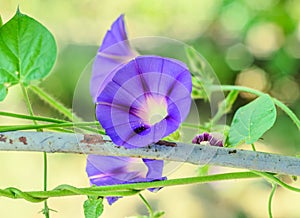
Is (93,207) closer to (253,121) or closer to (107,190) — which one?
(107,190)

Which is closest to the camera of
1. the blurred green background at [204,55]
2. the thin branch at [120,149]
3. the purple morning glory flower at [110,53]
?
the thin branch at [120,149]

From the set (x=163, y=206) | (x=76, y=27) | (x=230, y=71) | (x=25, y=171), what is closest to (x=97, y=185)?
(x=163, y=206)

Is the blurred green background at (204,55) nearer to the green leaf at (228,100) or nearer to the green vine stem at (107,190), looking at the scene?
the green leaf at (228,100)

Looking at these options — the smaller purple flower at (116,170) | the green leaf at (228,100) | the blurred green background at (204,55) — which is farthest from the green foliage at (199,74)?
the blurred green background at (204,55)

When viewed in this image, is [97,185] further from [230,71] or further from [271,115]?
[230,71]

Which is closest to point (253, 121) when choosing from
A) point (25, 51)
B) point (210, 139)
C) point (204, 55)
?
point (210, 139)

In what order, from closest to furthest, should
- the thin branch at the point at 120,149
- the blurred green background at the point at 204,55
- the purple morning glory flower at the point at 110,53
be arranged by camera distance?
1. the thin branch at the point at 120,149
2. the purple morning glory flower at the point at 110,53
3. the blurred green background at the point at 204,55
